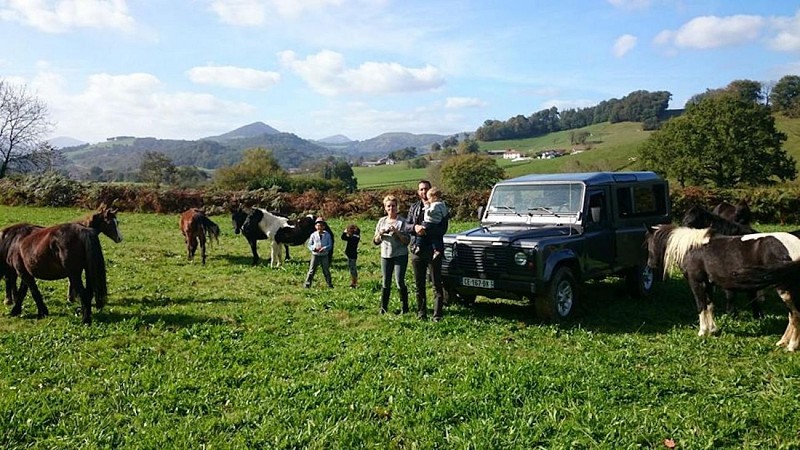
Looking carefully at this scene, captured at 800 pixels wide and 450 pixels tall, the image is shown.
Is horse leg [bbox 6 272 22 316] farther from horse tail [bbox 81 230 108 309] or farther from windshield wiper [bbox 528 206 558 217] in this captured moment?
windshield wiper [bbox 528 206 558 217]

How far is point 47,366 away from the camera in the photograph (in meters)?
5.97

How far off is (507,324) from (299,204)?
2102cm

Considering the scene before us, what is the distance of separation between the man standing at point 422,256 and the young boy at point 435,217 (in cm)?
5

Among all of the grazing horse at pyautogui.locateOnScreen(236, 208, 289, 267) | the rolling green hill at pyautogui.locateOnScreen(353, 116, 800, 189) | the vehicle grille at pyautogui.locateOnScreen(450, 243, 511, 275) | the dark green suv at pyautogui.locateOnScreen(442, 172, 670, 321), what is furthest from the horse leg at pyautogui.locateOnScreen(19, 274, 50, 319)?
the rolling green hill at pyautogui.locateOnScreen(353, 116, 800, 189)

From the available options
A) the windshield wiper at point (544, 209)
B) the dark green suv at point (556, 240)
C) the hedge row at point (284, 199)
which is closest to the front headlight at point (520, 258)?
the dark green suv at point (556, 240)

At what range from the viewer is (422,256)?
7500 millimetres

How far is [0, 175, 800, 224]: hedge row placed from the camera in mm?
23078

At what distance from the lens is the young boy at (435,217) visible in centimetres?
738

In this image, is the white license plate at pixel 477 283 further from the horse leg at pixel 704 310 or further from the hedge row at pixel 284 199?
the hedge row at pixel 284 199

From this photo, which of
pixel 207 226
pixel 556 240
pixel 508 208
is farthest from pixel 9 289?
pixel 556 240

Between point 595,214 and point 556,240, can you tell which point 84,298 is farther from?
point 595,214

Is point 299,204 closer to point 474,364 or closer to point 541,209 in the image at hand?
point 541,209

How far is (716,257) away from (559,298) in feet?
6.93

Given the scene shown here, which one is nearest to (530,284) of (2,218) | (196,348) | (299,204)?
(196,348)
